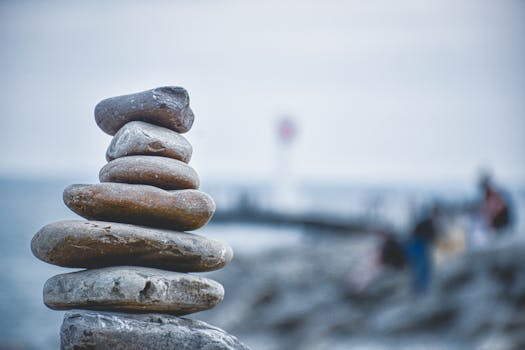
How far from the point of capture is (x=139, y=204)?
5000mm

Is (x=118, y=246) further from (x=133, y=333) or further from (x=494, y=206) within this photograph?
(x=494, y=206)

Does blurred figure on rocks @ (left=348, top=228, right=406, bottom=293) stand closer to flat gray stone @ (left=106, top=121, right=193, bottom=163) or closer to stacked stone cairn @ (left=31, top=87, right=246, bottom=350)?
stacked stone cairn @ (left=31, top=87, right=246, bottom=350)

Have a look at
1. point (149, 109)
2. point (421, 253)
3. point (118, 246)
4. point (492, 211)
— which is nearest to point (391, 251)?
point (421, 253)

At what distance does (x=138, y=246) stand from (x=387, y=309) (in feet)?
36.8

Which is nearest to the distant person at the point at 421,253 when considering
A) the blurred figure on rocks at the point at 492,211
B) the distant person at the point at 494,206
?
the blurred figure on rocks at the point at 492,211

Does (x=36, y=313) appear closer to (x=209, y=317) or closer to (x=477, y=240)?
(x=209, y=317)

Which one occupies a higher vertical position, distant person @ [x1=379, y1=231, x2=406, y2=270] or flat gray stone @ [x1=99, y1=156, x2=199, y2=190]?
distant person @ [x1=379, y1=231, x2=406, y2=270]

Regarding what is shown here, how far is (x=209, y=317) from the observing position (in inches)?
791

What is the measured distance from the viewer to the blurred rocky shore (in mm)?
12906

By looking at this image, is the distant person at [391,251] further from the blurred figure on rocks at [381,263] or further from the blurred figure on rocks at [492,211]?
the blurred figure on rocks at [492,211]

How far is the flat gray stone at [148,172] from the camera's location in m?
5.11

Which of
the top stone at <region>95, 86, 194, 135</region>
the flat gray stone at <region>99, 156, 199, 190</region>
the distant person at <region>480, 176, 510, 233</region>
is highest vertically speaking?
the distant person at <region>480, 176, 510, 233</region>

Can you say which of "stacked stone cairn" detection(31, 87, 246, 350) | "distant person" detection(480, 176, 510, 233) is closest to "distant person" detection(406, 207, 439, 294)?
"distant person" detection(480, 176, 510, 233)

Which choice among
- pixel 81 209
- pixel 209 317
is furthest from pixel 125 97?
pixel 209 317
